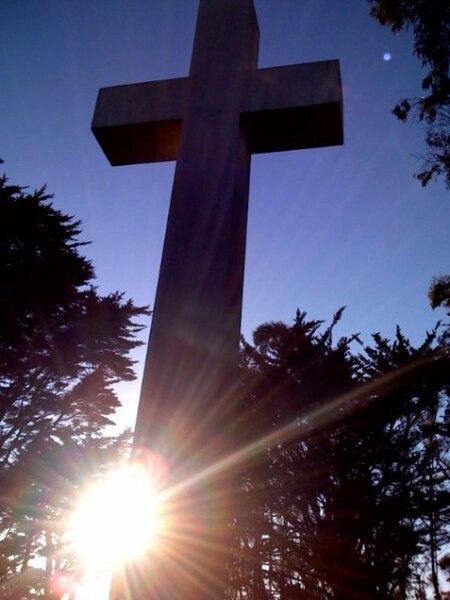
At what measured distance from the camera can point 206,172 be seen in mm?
3590

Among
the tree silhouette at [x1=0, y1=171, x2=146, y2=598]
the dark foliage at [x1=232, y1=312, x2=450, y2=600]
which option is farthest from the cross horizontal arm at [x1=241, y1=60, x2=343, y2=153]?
the tree silhouette at [x1=0, y1=171, x2=146, y2=598]

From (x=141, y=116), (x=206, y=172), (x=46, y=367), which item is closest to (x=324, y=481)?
(x=206, y=172)

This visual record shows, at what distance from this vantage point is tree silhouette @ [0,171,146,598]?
455 inches

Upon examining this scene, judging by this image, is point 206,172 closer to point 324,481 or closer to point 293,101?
point 293,101

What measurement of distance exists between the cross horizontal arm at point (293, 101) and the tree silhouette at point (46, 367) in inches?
367

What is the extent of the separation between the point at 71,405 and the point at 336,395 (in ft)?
31.1

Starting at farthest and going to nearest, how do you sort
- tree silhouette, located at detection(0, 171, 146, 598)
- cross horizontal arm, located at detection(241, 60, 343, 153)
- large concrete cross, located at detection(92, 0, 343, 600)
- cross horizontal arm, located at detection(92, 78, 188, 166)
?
tree silhouette, located at detection(0, 171, 146, 598), cross horizontal arm, located at detection(92, 78, 188, 166), cross horizontal arm, located at detection(241, 60, 343, 153), large concrete cross, located at detection(92, 0, 343, 600)

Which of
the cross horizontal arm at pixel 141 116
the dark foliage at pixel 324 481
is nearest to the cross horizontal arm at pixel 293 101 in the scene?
the cross horizontal arm at pixel 141 116

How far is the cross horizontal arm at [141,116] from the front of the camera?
162 inches

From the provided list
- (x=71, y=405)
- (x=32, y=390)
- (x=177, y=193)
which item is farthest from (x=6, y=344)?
(x=177, y=193)

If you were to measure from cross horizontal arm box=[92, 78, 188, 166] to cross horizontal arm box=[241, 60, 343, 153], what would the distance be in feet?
1.99

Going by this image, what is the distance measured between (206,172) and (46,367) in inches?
417

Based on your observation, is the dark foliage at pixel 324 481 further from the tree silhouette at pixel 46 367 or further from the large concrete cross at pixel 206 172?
the tree silhouette at pixel 46 367

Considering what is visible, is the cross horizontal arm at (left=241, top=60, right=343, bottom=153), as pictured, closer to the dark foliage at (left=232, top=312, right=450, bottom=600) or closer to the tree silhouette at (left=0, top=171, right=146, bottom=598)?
the dark foliage at (left=232, top=312, right=450, bottom=600)
